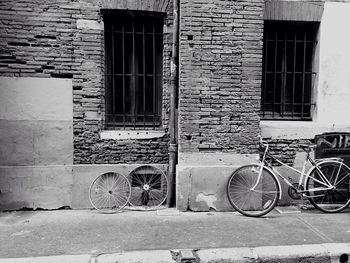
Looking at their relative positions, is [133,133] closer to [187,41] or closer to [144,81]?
[144,81]

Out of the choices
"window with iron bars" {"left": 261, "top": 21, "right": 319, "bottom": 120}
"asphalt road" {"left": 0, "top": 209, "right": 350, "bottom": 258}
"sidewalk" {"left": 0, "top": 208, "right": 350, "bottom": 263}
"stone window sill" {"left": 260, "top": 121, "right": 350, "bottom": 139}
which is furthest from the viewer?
"window with iron bars" {"left": 261, "top": 21, "right": 319, "bottom": 120}

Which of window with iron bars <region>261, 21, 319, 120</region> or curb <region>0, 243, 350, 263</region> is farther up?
window with iron bars <region>261, 21, 319, 120</region>

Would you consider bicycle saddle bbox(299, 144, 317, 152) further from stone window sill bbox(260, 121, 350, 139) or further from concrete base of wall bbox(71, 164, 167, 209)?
concrete base of wall bbox(71, 164, 167, 209)

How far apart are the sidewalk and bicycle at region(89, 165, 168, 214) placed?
26 cm

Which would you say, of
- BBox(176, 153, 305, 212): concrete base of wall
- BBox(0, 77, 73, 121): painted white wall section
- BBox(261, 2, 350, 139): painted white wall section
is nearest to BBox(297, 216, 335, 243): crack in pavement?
BBox(176, 153, 305, 212): concrete base of wall

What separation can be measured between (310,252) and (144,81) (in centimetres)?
379

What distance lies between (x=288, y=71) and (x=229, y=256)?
3807 millimetres

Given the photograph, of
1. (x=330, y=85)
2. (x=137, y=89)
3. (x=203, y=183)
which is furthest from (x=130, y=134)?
(x=330, y=85)

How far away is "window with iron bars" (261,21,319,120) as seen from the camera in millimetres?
6328

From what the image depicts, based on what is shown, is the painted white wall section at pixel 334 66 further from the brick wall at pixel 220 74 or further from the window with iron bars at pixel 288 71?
the brick wall at pixel 220 74

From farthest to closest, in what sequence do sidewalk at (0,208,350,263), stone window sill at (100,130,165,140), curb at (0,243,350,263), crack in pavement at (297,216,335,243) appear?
stone window sill at (100,130,165,140), crack in pavement at (297,216,335,243), sidewalk at (0,208,350,263), curb at (0,243,350,263)

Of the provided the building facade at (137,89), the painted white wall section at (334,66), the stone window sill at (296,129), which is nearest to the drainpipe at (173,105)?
the building facade at (137,89)

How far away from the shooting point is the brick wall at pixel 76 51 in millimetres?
5613

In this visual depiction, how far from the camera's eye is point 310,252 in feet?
13.7
